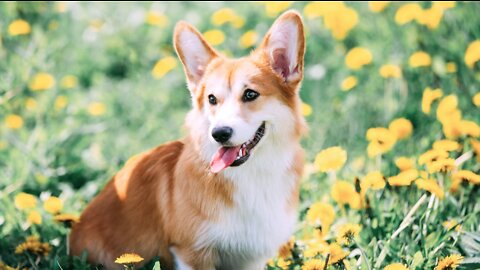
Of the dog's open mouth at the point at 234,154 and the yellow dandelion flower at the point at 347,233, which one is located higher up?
the dog's open mouth at the point at 234,154

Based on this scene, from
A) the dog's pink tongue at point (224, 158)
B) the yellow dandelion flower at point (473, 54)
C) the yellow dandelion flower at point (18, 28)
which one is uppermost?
the yellow dandelion flower at point (18, 28)

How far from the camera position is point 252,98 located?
2.94 meters

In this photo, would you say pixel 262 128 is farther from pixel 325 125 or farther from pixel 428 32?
pixel 428 32

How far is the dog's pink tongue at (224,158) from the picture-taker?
9.46ft

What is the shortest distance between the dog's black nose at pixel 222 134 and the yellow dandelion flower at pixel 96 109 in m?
2.62

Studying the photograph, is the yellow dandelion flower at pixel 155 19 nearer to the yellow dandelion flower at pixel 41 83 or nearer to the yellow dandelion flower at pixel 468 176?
the yellow dandelion flower at pixel 41 83

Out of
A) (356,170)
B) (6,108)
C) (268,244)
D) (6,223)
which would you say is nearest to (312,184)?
(356,170)

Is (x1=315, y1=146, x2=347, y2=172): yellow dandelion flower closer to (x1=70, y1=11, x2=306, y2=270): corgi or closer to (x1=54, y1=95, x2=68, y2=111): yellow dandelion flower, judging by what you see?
(x1=70, y1=11, x2=306, y2=270): corgi

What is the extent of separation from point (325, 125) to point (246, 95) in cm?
187

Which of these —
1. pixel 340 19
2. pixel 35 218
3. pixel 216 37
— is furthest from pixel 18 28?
pixel 340 19

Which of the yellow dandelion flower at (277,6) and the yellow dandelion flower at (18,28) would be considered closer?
the yellow dandelion flower at (277,6)

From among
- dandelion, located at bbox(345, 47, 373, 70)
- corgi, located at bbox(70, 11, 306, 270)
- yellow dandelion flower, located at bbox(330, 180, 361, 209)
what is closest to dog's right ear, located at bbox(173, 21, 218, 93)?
corgi, located at bbox(70, 11, 306, 270)

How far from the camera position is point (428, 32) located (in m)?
4.99

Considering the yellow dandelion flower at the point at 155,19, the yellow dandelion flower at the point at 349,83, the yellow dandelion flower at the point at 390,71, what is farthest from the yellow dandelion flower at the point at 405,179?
the yellow dandelion flower at the point at 155,19
